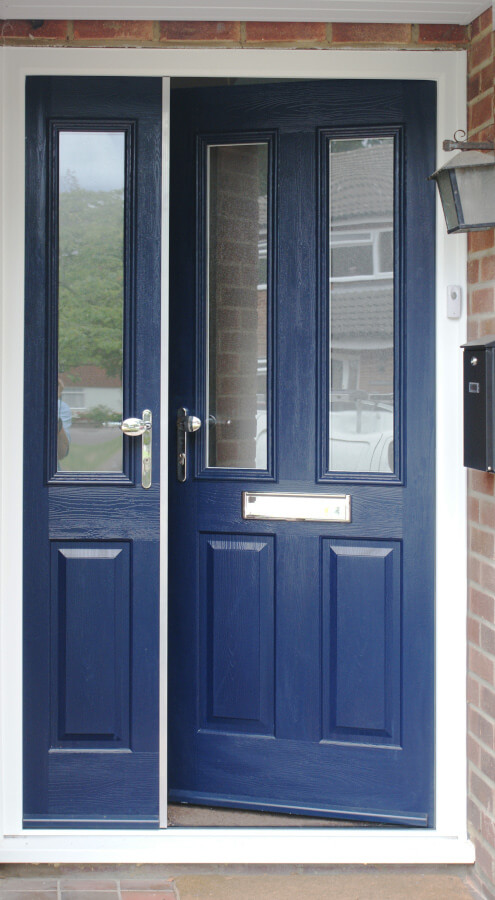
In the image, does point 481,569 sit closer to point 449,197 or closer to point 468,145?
point 449,197

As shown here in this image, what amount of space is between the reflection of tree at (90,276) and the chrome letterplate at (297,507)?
2.12 ft

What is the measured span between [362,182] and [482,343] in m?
0.76

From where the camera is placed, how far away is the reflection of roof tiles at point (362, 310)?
2.94 meters

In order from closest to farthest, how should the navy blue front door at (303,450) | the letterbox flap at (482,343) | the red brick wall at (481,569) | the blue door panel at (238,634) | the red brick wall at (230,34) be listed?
the letterbox flap at (482,343) → the red brick wall at (481,569) → the red brick wall at (230,34) → the navy blue front door at (303,450) → the blue door panel at (238,634)

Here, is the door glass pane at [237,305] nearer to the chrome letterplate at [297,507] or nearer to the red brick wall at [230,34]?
the chrome letterplate at [297,507]

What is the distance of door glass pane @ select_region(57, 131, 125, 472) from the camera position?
2.88 meters

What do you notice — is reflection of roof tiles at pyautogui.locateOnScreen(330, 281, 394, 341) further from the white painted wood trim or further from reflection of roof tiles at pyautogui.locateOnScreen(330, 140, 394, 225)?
the white painted wood trim

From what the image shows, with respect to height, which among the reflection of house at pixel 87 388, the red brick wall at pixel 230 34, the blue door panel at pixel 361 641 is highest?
the red brick wall at pixel 230 34

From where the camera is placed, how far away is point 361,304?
9.71ft

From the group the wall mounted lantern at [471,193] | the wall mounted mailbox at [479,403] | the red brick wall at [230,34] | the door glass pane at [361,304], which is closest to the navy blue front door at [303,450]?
the door glass pane at [361,304]

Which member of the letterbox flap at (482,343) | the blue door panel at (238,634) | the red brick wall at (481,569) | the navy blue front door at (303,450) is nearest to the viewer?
the letterbox flap at (482,343)

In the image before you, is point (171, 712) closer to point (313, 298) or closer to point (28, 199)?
point (313, 298)

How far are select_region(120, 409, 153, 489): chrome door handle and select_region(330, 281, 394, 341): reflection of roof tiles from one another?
68 centimetres

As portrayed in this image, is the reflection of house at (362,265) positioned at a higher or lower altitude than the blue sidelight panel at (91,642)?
higher
